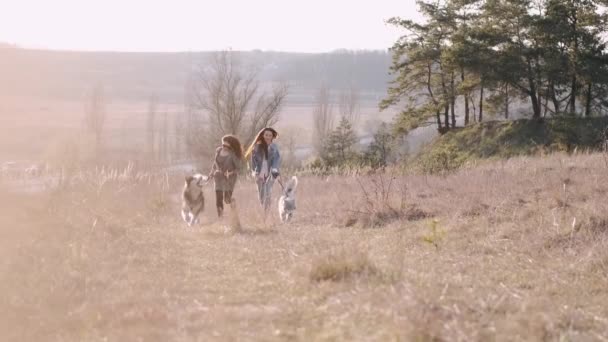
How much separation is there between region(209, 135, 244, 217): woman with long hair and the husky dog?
0.85ft

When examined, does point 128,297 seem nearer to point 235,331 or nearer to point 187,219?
point 235,331

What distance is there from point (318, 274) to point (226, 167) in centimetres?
602

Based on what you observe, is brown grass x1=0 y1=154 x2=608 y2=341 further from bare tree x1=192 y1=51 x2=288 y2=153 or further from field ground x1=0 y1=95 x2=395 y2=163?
bare tree x1=192 y1=51 x2=288 y2=153

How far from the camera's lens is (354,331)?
4.10m

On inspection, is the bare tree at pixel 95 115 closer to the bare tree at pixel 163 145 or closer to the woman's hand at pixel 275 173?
the bare tree at pixel 163 145

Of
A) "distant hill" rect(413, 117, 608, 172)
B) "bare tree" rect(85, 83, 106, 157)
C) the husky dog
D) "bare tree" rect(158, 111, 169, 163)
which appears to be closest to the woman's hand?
the husky dog

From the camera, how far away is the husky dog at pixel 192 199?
11.0m

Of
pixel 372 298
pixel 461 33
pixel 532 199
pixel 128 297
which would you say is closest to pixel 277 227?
pixel 532 199

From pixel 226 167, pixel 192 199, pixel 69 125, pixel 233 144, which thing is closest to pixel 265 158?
pixel 233 144

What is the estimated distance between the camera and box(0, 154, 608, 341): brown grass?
14.0 feet

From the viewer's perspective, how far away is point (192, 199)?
436 inches

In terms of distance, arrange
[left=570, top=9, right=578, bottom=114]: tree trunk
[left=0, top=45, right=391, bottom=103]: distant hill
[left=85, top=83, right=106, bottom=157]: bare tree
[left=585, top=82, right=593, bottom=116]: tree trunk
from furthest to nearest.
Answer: [left=0, top=45, right=391, bottom=103]: distant hill → [left=85, top=83, right=106, bottom=157]: bare tree → [left=585, top=82, right=593, bottom=116]: tree trunk → [left=570, top=9, right=578, bottom=114]: tree trunk

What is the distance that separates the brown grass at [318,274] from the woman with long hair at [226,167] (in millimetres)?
728

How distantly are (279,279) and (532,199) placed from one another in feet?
18.4
